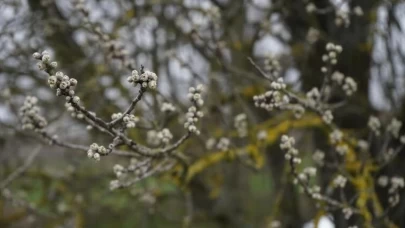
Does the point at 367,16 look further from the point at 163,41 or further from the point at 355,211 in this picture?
the point at 163,41

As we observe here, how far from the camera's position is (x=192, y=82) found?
6.37 meters

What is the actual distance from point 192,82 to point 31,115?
10.7 ft

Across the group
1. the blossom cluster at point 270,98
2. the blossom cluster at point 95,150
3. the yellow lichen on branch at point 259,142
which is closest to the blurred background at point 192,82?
the yellow lichen on branch at point 259,142

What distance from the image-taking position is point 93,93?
5.77 metres

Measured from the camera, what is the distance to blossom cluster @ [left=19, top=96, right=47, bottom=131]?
125 inches

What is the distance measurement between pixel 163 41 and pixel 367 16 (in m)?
2.67

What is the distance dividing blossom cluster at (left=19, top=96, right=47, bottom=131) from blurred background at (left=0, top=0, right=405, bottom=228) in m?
0.63

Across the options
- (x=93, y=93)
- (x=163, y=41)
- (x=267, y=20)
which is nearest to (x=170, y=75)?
(x=163, y=41)

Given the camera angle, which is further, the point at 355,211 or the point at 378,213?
the point at 378,213

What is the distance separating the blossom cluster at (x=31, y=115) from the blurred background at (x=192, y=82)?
Answer: 2.07 feet

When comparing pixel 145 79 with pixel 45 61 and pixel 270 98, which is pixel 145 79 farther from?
pixel 270 98

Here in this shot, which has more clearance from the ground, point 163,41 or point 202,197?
point 163,41

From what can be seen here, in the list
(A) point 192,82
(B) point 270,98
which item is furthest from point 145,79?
(A) point 192,82

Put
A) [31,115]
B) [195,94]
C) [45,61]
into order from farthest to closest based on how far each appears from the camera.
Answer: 1. [31,115]
2. [195,94]
3. [45,61]
